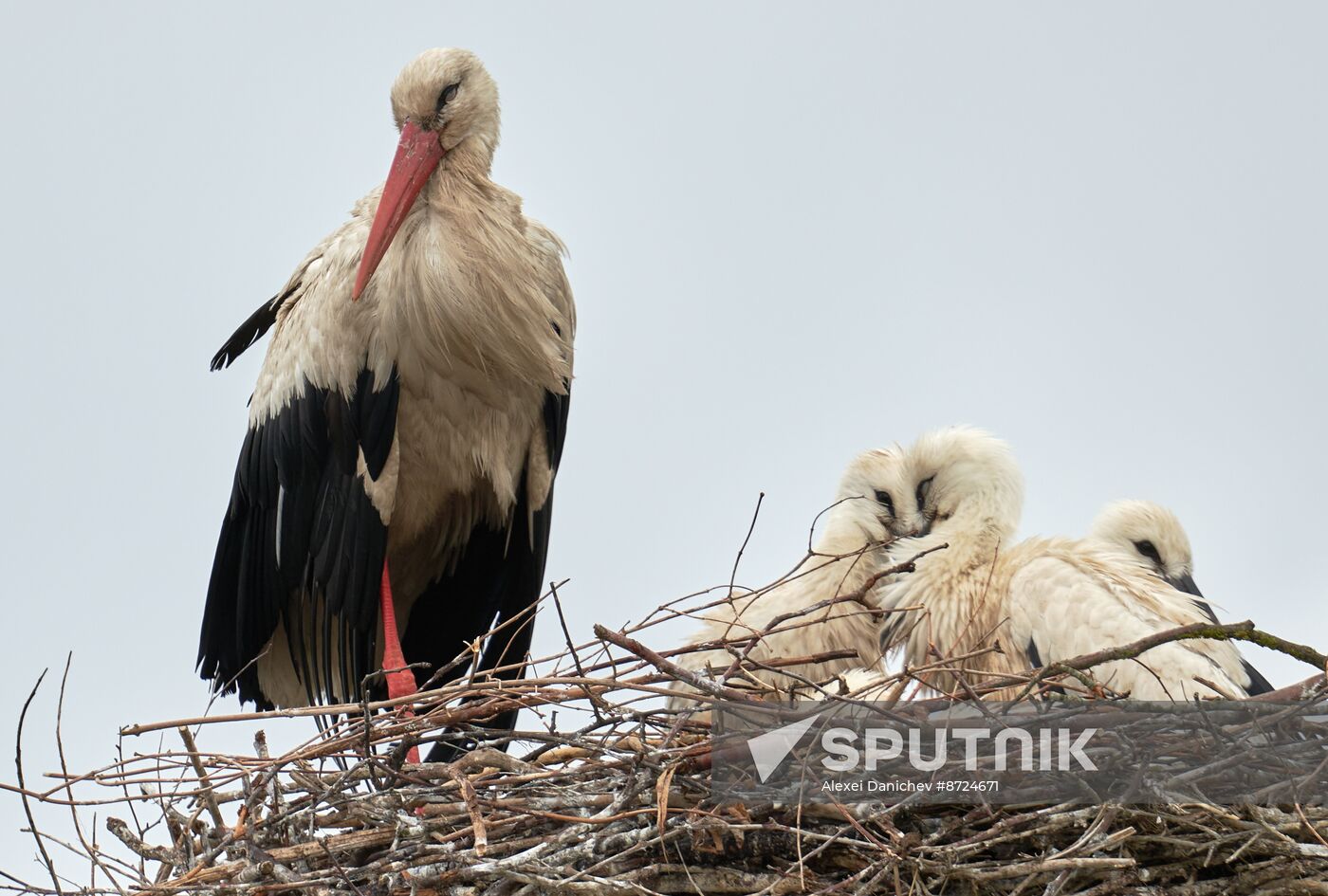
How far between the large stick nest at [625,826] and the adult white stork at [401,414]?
0.80 metres

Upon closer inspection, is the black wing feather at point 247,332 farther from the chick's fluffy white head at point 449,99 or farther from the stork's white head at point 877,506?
the stork's white head at point 877,506

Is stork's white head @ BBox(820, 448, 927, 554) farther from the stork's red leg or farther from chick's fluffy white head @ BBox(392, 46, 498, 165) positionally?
chick's fluffy white head @ BBox(392, 46, 498, 165)

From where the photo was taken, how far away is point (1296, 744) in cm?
281

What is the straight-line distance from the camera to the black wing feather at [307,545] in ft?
13.2

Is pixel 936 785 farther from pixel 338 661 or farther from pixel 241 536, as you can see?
pixel 241 536

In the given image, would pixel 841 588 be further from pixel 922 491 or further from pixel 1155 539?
pixel 1155 539

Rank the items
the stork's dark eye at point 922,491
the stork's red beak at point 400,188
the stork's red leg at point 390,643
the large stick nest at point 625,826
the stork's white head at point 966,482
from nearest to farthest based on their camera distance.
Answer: the large stick nest at point 625,826, the stork's red beak at point 400,188, the stork's red leg at point 390,643, the stork's white head at point 966,482, the stork's dark eye at point 922,491

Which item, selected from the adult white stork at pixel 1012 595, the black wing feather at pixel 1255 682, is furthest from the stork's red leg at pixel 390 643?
the black wing feather at pixel 1255 682

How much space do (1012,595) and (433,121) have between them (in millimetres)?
1689

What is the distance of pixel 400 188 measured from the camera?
3.99 metres

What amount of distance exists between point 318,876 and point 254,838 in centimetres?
18

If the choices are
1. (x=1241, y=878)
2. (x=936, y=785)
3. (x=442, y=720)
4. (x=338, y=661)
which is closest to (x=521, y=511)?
(x=338, y=661)

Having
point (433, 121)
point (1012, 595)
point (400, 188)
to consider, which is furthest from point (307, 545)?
point (1012, 595)

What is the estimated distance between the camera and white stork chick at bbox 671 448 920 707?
4199 mm
